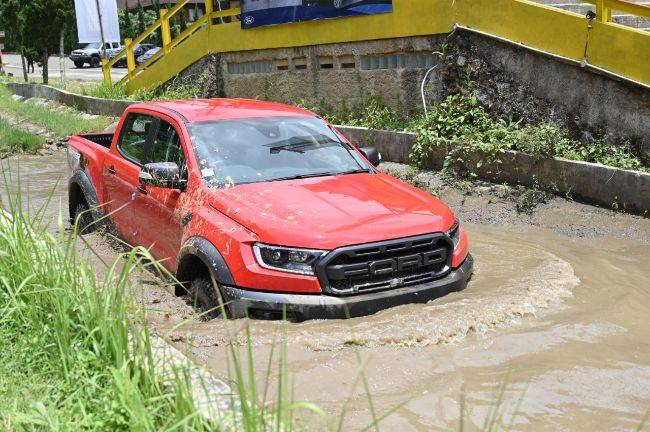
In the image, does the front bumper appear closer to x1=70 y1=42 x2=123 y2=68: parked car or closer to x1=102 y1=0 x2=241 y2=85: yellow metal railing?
x1=102 y1=0 x2=241 y2=85: yellow metal railing

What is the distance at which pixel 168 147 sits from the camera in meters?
6.32

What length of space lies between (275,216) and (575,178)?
469 cm

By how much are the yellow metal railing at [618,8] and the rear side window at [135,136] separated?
5.32 metres

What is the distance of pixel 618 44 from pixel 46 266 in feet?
23.0

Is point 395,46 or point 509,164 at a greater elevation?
point 395,46

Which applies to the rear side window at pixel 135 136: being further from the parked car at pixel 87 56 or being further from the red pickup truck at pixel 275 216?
the parked car at pixel 87 56

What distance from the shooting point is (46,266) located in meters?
4.30

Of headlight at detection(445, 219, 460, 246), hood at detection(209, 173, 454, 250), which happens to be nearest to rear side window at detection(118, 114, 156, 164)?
hood at detection(209, 173, 454, 250)

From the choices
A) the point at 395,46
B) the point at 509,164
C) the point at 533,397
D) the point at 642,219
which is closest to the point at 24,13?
the point at 395,46

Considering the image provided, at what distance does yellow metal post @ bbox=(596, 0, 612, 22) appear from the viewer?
354 inches

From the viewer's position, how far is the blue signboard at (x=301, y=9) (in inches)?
490

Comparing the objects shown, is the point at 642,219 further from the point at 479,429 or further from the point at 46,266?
the point at 46,266

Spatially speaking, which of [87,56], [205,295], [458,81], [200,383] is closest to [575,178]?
[458,81]

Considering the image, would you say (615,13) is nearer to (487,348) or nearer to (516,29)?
(516,29)
